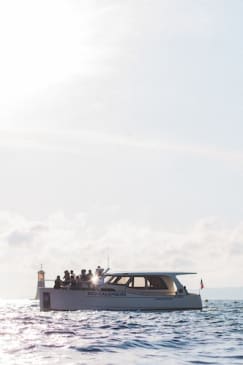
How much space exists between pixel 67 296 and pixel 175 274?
8739 mm

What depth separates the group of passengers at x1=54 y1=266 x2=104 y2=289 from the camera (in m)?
48.0

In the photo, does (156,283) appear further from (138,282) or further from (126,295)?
(126,295)

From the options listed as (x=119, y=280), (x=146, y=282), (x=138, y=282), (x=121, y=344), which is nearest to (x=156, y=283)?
(x=146, y=282)

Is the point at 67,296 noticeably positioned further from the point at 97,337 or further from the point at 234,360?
the point at 234,360

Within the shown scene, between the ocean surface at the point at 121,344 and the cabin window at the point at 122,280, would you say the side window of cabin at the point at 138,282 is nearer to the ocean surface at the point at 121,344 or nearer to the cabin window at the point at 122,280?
A: the cabin window at the point at 122,280

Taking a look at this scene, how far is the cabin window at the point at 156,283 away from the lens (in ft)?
160

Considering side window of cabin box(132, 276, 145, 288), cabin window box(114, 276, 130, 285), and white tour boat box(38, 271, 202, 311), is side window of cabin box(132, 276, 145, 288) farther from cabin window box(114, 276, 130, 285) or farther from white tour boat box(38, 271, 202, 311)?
cabin window box(114, 276, 130, 285)

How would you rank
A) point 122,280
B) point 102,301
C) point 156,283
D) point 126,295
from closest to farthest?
1. point 102,301
2. point 126,295
3. point 122,280
4. point 156,283

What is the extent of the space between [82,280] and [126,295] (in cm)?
365

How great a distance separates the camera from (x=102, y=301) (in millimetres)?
47219

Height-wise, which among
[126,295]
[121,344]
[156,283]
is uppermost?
[156,283]

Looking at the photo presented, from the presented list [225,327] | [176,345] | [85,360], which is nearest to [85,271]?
[225,327]

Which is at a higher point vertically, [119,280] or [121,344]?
[119,280]

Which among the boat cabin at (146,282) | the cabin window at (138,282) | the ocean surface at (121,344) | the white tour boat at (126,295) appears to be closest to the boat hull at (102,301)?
the white tour boat at (126,295)
